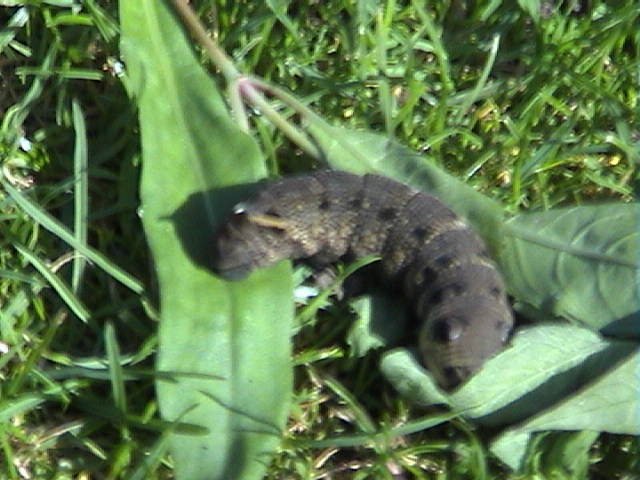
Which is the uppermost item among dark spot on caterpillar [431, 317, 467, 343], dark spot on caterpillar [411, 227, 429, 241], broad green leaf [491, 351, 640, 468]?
dark spot on caterpillar [411, 227, 429, 241]

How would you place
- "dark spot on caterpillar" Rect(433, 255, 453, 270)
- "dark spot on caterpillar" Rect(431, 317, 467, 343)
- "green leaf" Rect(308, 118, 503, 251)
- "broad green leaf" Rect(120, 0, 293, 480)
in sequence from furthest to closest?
"green leaf" Rect(308, 118, 503, 251) < "dark spot on caterpillar" Rect(433, 255, 453, 270) < "dark spot on caterpillar" Rect(431, 317, 467, 343) < "broad green leaf" Rect(120, 0, 293, 480)

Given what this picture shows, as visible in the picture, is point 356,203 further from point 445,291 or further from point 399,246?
point 445,291

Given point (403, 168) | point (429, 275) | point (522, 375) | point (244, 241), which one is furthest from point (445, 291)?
point (244, 241)

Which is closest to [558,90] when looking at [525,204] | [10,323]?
[525,204]

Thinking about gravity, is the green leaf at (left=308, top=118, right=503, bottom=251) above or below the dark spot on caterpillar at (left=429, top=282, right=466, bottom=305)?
above

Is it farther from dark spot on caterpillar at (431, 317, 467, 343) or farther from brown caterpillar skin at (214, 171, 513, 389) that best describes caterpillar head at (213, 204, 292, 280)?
dark spot on caterpillar at (431, 317, 467, 343)

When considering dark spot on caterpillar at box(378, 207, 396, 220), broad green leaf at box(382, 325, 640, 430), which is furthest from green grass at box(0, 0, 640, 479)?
dark spot on caterpillar at box(378, 207, 396, 220)
